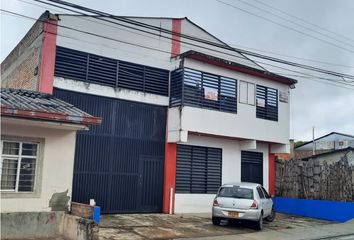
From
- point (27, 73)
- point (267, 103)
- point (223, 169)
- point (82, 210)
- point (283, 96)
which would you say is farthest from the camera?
point (283, 96)

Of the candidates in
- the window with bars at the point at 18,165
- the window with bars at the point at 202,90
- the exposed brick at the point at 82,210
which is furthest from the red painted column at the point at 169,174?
the window with bars at the point at 18,165

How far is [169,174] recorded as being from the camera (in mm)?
17656

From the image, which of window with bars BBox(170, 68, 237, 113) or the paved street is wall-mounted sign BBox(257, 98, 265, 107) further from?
the paved street

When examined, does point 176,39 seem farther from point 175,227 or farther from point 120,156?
point 175,227

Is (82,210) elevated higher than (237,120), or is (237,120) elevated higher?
(237,120)

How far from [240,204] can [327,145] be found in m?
31.9

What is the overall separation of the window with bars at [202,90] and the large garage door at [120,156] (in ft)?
3.70

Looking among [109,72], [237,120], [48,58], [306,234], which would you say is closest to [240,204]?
[306,234]

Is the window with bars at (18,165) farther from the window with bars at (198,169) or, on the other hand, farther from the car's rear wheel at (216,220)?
the window with bars at (198,169)

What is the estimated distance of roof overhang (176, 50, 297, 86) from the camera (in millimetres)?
17703

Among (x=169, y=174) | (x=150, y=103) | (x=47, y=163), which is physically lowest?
(x=169, y=174)

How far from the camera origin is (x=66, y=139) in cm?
1166

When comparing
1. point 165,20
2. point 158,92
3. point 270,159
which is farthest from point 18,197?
point 270,159

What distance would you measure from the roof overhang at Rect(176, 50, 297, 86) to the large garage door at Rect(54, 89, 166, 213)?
2708 millimetres
